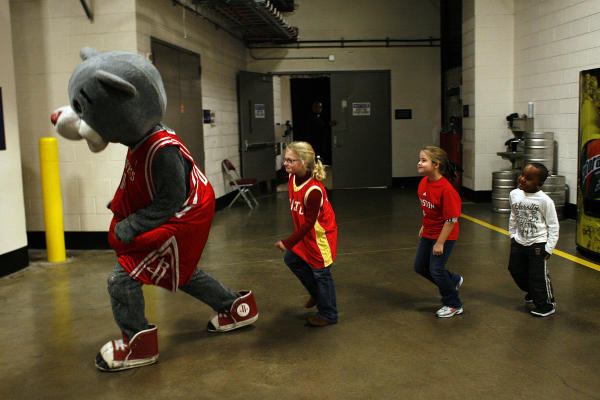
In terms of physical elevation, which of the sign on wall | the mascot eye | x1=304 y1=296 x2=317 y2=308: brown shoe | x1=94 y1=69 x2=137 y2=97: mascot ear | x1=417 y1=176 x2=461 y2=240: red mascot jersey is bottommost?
x1=304 y1=296 x2=317 y2=308: brown shoe

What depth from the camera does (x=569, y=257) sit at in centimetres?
516

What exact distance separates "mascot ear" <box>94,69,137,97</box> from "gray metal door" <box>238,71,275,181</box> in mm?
7649

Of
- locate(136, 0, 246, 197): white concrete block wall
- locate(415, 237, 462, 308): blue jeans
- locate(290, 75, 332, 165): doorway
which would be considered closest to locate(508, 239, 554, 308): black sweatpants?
locate(415, 237, 462, 308): blue jeans

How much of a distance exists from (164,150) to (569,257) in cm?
401

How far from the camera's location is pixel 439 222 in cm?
360

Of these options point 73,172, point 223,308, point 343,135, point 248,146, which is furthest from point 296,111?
point 223,308

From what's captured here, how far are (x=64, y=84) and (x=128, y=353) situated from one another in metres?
3.93

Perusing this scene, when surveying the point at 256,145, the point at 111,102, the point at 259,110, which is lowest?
the point at 256,145

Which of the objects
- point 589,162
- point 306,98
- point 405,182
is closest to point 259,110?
point 405,182

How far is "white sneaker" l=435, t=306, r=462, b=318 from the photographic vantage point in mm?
3693

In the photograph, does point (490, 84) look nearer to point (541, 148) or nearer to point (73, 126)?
point (541, 148)

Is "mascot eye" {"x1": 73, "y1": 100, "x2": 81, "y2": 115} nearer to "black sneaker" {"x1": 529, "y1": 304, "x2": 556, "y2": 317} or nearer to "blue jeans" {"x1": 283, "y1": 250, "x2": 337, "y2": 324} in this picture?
"blue jeans" {"x1": 283, "y1": 250, "x2": 337, "y2": 324}

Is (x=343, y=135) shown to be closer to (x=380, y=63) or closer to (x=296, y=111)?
(x=380, y=63)

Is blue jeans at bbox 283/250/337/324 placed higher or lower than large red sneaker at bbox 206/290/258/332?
higher
